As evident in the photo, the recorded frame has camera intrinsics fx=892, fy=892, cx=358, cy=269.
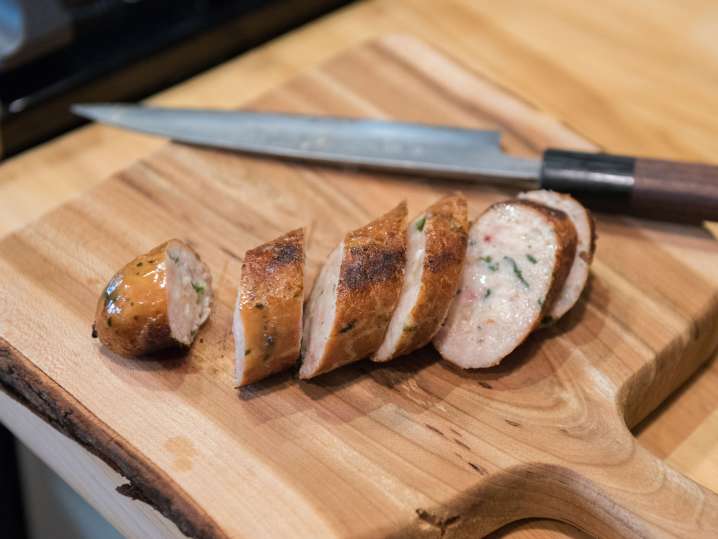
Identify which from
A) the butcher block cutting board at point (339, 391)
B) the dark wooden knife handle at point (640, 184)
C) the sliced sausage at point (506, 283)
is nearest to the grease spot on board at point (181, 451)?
the butcher block cutting board at point (339, 391)

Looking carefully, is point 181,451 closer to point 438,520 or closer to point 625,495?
point 438,520

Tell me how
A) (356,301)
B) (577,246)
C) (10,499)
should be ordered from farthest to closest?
(10,499) < (577,246) < (356,301)

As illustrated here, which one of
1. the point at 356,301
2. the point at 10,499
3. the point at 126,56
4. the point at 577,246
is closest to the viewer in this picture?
the point at 356,301

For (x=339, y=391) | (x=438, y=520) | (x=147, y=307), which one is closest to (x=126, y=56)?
(x=147, y=307)

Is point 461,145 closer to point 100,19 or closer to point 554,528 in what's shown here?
point 554,528

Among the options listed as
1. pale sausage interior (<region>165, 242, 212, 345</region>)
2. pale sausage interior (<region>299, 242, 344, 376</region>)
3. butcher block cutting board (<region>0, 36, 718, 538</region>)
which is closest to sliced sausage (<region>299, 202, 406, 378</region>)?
pale sausage interior (<region>299, 242, 344, 376</region>)

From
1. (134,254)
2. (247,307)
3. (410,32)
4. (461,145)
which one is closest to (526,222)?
(461,145)

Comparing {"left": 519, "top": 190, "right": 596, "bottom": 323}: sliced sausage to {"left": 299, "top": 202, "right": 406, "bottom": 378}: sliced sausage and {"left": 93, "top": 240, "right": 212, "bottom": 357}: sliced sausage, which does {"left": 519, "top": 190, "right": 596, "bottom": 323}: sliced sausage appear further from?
{"left": 93, "top": 240, "right": 212, "bottom": 357}: sliced sausage
